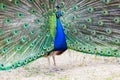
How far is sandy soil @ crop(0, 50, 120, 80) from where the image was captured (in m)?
7.02

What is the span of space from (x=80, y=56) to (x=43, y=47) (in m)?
1.73

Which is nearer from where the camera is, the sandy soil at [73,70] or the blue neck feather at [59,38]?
the sandy soil at [73,70]

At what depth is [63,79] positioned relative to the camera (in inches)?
273

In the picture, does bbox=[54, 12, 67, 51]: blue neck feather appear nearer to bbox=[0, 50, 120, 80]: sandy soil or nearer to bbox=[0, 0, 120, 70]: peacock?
bbox=[0, 0, 120, 70]: peacock

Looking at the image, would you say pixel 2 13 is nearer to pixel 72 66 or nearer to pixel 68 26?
pixel 68 26

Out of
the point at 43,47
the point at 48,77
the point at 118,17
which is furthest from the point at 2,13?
the point at 118,17

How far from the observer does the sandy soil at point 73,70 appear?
7.02 meters

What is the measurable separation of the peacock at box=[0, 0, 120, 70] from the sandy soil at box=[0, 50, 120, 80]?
312 millimetres

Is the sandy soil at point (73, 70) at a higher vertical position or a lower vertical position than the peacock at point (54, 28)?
lower

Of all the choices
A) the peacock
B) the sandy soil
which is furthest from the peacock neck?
the sandy soil

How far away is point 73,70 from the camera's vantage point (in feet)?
24.6

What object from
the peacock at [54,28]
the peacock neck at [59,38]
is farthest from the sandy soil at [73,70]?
the peacock neck at [59,38]

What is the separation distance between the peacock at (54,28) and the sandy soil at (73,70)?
31 cm

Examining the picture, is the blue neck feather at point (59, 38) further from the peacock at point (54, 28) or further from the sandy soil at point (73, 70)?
the sandy soil at point (73, 70)
